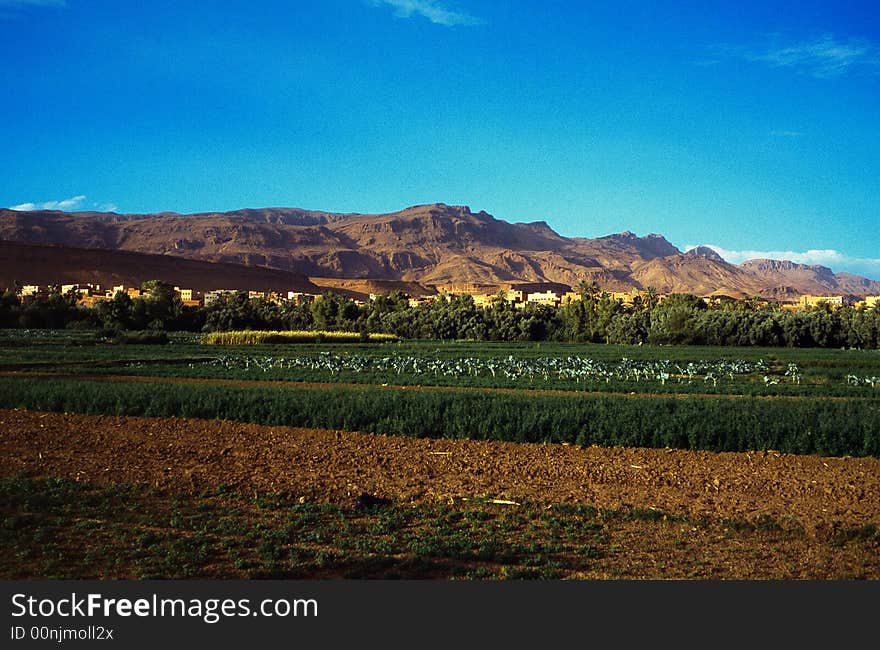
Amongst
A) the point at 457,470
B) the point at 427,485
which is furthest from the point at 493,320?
the point at 427,485

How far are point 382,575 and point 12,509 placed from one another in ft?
18.9

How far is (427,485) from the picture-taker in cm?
1184

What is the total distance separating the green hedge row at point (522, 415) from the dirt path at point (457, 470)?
700mm

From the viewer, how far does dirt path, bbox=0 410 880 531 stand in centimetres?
1108

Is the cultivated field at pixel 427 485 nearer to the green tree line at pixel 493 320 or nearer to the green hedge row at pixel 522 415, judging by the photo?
the green hedge row at pixel 522 415

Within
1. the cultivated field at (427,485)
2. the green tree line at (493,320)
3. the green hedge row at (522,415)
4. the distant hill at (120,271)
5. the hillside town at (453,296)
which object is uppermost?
the distant hill at (120,271)

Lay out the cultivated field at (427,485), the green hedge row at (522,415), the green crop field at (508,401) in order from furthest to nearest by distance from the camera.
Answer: the green crop field at (508,401), the green hedge row at (522,415), the cultivated field at (427,485)

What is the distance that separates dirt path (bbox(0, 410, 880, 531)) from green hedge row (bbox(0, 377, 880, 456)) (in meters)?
0.70

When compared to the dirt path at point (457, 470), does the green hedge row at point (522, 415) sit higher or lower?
higher

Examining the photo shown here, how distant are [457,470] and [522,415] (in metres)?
4.14

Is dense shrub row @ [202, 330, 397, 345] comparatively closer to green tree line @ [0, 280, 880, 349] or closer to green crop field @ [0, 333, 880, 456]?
green tree line @ [0, 280, 880, 349]

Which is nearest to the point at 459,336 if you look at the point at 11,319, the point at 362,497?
the point at 11,319

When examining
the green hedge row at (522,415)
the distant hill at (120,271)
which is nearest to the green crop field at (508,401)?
the green hedge row at (522,415)

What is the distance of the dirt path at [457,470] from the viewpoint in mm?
11078
